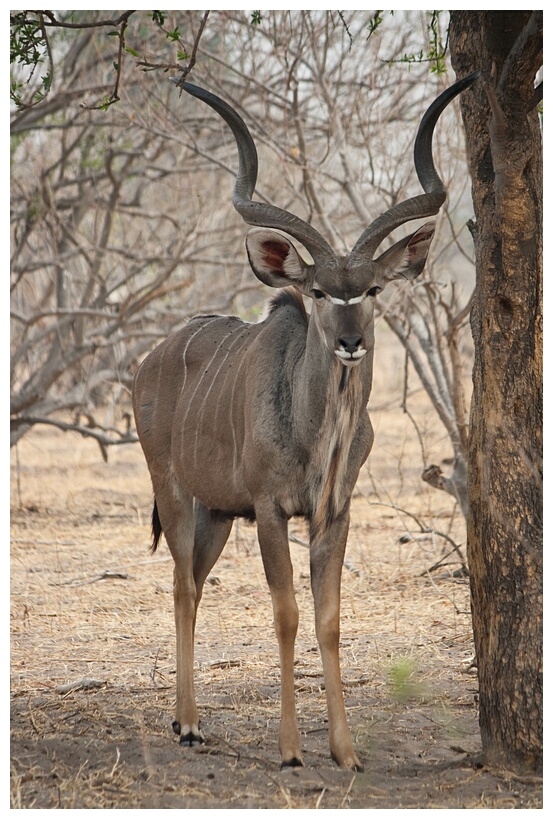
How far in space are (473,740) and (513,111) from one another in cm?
179

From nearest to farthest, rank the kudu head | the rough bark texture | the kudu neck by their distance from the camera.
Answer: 1. the rough bark texture
2. the kudu head
3. the kudu neck

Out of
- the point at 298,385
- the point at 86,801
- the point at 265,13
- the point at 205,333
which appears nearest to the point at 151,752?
the point at 86,801

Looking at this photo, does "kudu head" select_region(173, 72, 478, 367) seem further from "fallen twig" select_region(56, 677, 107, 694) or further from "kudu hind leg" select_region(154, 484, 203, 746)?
"fallen twig" select_region(56, 677, 107, 694)

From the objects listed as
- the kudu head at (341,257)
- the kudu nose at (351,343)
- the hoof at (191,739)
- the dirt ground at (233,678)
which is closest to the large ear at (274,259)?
the kudu head at (341,257)

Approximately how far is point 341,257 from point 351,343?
338 millimetres

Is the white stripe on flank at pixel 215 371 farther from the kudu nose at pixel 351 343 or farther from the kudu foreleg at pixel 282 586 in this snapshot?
the kudu nose at pixel 351 343

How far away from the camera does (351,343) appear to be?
271 cm

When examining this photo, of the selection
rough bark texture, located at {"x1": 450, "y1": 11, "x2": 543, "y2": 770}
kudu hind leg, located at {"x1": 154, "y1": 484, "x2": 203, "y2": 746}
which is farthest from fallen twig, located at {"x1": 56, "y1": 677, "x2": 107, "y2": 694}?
rough bark texture, located at {"x1": 450, "y1": 11, "x2": 543, "y2": 770}

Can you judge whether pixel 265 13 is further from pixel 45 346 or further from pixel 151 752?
pixel 151 752

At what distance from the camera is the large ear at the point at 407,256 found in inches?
118

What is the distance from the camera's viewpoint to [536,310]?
8.91 feet

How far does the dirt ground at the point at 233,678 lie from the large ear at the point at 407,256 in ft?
3.73

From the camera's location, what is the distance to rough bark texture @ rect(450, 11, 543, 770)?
265 cm

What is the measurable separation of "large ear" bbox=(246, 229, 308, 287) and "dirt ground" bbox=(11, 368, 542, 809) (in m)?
1.16
